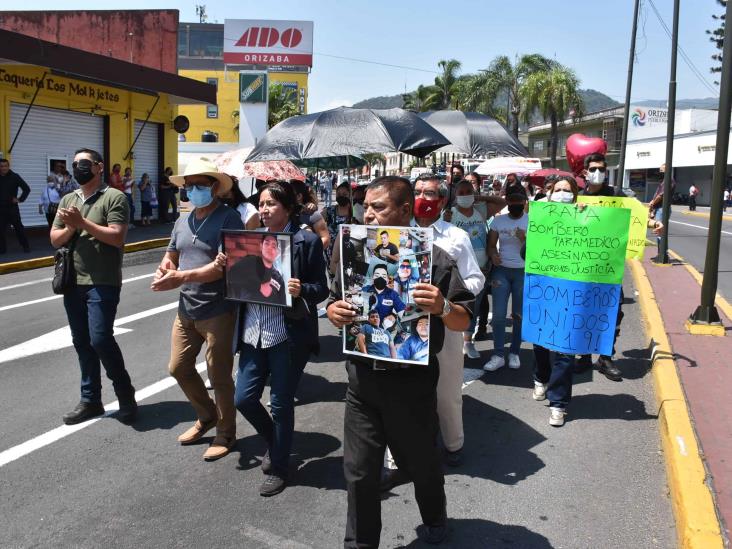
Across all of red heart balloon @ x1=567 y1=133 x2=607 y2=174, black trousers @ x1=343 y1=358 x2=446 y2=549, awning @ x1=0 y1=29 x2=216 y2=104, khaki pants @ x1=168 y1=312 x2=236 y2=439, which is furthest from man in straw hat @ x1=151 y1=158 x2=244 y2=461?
awning @ x1=0 y1=29 x2=216 y2=104

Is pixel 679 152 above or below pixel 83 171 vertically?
above

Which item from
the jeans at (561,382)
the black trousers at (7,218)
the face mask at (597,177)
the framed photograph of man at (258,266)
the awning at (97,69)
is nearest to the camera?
the framed photograph of man at (258,266)

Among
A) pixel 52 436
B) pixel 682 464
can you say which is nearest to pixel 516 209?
Result: pixel 682 464

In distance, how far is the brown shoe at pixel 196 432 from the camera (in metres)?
4.70

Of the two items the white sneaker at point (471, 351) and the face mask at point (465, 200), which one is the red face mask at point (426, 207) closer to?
the face mask at point (465, 200)

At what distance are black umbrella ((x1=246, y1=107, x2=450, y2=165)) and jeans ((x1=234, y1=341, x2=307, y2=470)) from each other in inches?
122

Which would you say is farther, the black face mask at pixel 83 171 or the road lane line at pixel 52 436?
the black face mask at pixel 83 171

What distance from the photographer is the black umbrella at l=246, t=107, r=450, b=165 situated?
22.2 feet

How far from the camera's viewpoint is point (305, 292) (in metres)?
3.89

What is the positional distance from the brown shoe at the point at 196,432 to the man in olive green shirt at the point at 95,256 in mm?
704

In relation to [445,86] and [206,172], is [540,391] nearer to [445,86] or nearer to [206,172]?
[206,172]

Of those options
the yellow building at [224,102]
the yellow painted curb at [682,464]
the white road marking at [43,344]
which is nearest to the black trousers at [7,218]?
the white road marking at [43,344]

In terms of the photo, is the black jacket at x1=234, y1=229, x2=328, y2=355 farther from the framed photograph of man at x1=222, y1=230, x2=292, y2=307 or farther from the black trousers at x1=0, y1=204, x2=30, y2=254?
the black trousers at x1=0, y1=204, x2=30, y2=254

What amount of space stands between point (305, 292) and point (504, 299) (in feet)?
10.2
